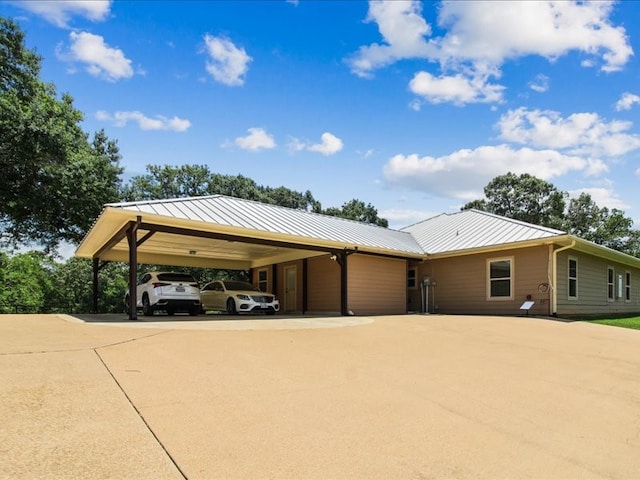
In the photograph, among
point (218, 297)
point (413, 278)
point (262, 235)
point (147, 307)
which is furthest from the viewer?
point (413, 278)

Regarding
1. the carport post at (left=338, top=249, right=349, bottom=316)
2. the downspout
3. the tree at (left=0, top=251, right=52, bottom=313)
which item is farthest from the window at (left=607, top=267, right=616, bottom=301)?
the tree at (left=0, top=251, right=52, bottom=313)

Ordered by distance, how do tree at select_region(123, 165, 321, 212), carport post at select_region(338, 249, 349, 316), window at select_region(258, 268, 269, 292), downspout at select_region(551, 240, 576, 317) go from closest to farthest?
1. downspout at select_region(551, 240, 576, 317)
2. carport post at select_region(338, 249, 349, 316)
3. window at select_region(258, 268, 269, 292)
4. tree at select_region(123, 165, 321, 212)

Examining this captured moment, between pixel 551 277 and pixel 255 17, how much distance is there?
12034 mm

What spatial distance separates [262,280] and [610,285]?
15625 mm

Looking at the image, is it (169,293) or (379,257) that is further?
(379,257)

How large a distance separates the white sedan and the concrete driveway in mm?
8197

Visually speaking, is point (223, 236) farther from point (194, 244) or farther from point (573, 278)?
point (573, 278)

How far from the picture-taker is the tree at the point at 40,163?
19.8 metres

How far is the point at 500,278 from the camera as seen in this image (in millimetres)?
16312

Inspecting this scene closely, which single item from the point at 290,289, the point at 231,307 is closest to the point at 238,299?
the point at 231,307

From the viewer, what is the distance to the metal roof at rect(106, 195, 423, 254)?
12.4 m

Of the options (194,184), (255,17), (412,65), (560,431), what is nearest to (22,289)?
(194,184)

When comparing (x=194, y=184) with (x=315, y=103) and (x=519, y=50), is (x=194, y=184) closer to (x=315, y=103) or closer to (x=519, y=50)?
(x=315, y=103)

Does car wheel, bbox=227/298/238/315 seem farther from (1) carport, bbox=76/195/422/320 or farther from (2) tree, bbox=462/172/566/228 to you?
(2) tree, bbox=462/172/566/228
